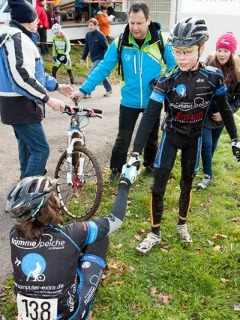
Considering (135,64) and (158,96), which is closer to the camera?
(158,96)

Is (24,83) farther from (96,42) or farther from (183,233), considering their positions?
(96,42)

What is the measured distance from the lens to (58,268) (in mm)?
2535

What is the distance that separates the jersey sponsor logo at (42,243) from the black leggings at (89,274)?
0.57 meters

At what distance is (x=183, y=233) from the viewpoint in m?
4.36

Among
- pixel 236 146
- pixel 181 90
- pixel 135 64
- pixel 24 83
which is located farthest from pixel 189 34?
pixel 24 83

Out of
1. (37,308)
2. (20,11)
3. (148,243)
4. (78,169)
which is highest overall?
(20,11)

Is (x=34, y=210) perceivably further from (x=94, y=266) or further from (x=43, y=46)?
(x=43, y=46)

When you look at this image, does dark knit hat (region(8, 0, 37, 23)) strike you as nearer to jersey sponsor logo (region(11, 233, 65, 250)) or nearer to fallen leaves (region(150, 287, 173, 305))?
jersey sponsor logo (region(11, 233, 65, 250))

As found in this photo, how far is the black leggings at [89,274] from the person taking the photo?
111 inches

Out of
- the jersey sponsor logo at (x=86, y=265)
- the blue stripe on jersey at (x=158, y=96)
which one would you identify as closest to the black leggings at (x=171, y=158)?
the blue stripe on jersey at (x=158, y=96)

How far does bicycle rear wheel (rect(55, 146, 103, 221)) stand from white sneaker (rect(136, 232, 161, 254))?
2.56 ft

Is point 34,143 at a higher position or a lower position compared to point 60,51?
higher

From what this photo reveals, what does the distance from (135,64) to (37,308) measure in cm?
332

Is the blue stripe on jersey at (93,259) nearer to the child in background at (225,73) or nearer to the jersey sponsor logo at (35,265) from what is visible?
the jersey sponsor logo at (35,265)
